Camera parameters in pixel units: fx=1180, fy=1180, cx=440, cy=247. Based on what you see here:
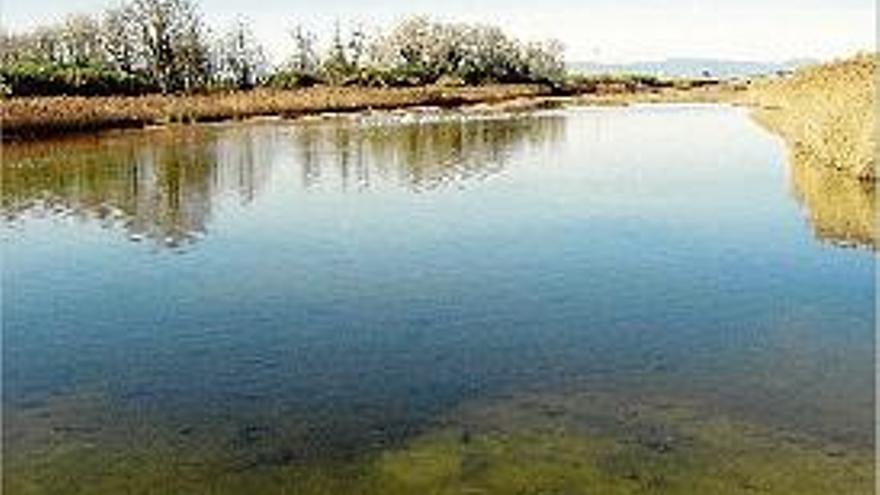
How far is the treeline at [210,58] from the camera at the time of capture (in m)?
77.9

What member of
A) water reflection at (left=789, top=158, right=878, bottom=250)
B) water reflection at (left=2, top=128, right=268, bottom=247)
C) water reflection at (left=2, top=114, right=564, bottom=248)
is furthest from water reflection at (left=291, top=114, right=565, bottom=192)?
→ water reflection at (left=789, top=158, right=878, bottom=250)

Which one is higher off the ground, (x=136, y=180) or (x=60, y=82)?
(x=60, y=82)

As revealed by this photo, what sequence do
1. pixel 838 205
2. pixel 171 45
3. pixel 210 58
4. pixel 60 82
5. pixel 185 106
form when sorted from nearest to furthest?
pixel 838 205 < pixel 185 106 < pixel 60 82 < pixel 171 45 < pixel 210 58

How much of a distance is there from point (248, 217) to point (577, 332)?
40.3ft

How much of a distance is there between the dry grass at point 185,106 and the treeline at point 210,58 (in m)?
9.97

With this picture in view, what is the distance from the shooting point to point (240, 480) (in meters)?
9.65

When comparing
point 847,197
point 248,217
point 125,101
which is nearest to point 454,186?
point 248,217

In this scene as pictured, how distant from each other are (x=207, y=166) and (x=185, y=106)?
27.1 m

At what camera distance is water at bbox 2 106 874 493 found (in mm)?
10805

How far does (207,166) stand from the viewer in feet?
119

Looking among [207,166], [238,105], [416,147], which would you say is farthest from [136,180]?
[238,105]

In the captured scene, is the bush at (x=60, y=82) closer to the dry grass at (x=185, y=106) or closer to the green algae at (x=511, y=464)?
the dry grass at (x=185, y=106)

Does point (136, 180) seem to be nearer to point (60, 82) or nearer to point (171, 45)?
point (60, 82)

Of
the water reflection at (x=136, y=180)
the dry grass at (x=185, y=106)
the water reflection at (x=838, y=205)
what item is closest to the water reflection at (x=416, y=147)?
the water reflection at (x=136, y=180)
